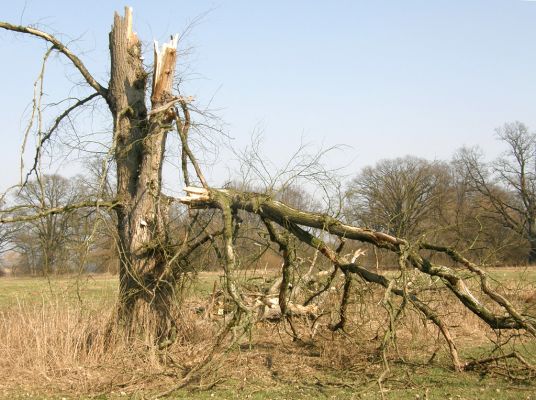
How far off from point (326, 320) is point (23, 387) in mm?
5696

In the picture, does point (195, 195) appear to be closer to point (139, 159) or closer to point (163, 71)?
point (139, 159)

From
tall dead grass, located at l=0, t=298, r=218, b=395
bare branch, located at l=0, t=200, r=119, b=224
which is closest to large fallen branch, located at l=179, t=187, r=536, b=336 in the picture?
bare branch, located at l=0, t=200, r=119, b=224

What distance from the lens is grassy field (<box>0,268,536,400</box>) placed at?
298 inches

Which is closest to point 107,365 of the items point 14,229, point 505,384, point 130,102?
point 130,102

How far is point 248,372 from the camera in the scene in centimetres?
868

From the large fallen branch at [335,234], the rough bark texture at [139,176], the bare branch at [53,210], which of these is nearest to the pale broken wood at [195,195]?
the large fallen branch at [335,234]

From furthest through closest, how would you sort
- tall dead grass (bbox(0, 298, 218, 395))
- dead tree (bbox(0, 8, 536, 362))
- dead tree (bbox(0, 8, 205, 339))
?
1. dead tree (bbox(0, 8, 205, 339))
2. dead tree (bbox(0, 8, 536, 362))
3. tall dead grass (bbox(0, 298, 218, 395))

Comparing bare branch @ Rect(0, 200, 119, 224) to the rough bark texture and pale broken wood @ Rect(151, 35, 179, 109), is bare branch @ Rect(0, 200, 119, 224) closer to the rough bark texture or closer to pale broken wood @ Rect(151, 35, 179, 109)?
the rough bark texture

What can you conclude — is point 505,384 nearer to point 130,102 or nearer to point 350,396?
point 350,396

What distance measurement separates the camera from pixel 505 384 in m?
7.92

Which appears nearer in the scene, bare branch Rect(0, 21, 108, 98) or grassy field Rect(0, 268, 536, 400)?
grassy field Rect(0, 268, 536, 400)

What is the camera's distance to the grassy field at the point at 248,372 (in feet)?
24.8

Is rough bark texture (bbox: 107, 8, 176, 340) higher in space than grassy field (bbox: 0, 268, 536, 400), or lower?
higher

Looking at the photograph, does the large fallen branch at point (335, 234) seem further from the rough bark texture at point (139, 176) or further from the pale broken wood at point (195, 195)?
the rough bark texture at point (139, 176)
